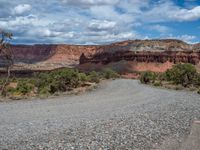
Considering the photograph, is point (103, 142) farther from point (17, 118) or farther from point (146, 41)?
point (146, 41)

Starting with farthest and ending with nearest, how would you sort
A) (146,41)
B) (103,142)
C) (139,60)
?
(146,41) < (139,60) < (103,142)

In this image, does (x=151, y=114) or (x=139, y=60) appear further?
(x=139, y=60)

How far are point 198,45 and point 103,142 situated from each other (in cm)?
15399

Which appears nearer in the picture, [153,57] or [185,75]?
[185,75]

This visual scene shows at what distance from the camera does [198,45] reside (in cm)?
16100

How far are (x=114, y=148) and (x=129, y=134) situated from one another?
2.51m

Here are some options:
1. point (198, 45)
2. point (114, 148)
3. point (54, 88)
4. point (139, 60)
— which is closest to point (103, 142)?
point (114, 148)

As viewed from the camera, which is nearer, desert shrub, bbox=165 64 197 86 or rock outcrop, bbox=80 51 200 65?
desert shrub, bbox=165 64 197 86

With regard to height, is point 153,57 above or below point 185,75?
above

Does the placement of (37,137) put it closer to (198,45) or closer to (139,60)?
(139,60)

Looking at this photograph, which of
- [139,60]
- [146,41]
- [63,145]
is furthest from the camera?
[146,41]

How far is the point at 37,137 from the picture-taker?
1380 centimetres

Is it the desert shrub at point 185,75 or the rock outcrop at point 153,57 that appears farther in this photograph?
the rock outcrop at point 153,57

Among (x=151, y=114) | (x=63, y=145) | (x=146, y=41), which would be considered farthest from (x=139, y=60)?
(x=63, y=145)
